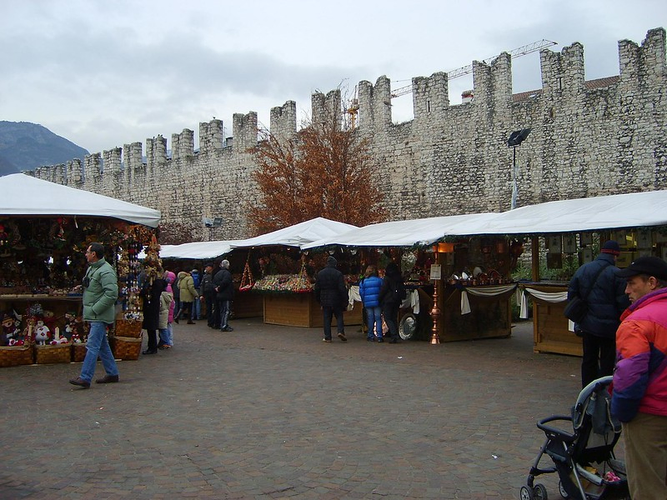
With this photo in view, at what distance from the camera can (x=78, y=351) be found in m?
8.83

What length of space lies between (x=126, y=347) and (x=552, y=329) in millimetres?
6301

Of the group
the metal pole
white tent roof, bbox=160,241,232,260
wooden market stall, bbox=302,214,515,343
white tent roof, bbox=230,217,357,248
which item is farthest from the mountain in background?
wooden market stall, bbox=302,214,515,343

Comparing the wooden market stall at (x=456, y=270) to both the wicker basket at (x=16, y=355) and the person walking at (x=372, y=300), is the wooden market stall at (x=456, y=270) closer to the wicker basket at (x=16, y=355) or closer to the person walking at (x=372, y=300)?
the person walking at (x=372, y=300)

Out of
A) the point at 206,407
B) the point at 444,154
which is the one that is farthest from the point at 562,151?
the point at 206,407

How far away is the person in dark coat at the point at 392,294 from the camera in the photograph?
1112cm

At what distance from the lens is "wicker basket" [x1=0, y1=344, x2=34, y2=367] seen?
8.41 meters

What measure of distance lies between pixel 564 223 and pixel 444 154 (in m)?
13.6

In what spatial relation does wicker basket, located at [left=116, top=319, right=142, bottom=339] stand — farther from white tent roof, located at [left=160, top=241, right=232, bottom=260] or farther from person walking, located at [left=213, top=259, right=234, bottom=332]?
white tent roof, located at [left=160, top=241, right=232, bottom=260]

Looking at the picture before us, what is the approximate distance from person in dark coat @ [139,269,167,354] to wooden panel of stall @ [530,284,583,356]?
570 centimetres

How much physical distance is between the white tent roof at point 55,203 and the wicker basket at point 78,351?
1833 millimetres

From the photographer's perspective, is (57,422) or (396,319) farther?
(396,319)

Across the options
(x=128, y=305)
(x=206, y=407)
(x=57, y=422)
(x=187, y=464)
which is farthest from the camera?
(x=128, y=305)

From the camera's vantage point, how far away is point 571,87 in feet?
61.6

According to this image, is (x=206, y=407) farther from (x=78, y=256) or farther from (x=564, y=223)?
(x=564, y=223)
